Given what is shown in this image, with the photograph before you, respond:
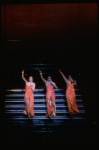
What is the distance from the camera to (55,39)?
6398mm

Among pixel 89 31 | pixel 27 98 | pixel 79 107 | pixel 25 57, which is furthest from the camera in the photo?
pixel 25 57

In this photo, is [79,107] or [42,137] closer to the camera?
[42,137]

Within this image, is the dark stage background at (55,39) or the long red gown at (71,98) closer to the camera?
the long red gown at (71,98)

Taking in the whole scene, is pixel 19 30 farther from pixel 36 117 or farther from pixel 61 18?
pixel 36 117

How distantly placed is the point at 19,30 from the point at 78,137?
496 centimetres

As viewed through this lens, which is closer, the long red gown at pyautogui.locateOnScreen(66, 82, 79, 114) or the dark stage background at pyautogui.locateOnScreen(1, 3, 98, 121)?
the long red gown at pyautogui.locateOnScreen(66, 82, 79, 114)

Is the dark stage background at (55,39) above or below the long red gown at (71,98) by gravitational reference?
above

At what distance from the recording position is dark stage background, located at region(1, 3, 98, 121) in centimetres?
579

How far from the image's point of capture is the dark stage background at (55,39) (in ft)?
19.0

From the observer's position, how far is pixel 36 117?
208 inches

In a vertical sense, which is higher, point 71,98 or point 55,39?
point 55,39

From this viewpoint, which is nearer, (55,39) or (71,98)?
(71,98)

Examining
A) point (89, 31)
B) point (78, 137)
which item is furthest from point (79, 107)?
point (89, 31)

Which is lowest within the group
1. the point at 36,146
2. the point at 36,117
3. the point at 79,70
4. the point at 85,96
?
the point at 36,146
